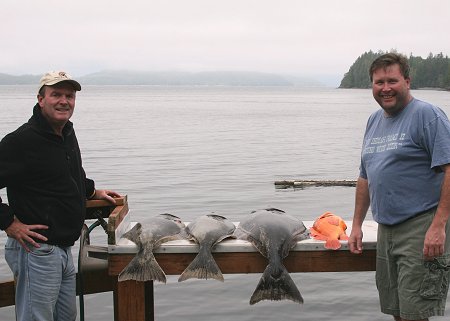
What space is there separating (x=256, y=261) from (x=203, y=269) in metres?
0.47

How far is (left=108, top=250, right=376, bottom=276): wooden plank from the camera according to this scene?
4.98 metres

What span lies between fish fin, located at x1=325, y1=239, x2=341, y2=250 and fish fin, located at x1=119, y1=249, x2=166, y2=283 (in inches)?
52.6

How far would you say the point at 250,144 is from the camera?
115 feet

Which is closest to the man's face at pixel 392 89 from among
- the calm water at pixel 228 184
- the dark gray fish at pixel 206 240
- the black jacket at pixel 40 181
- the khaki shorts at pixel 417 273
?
the khaki shorts at pixel 417 273

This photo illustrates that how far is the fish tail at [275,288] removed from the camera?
468 cm

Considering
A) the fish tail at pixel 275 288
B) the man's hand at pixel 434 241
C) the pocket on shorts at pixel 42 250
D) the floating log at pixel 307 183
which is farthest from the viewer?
the floating log at pixel 307 183

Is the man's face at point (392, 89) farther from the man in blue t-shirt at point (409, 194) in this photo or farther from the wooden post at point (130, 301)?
the wooden post at point (130, 301)

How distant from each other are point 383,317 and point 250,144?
26460 millimetres

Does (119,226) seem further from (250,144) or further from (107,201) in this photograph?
(250,144)

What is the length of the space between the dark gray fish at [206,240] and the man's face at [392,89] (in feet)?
5.46

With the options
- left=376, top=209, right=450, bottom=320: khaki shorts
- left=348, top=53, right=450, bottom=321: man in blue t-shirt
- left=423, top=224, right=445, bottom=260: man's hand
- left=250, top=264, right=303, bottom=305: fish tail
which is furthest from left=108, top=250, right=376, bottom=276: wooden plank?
left=423, top=224, right=445, bottom=260: man's hand

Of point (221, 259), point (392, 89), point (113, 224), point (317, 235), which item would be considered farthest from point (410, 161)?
point (113, 224)

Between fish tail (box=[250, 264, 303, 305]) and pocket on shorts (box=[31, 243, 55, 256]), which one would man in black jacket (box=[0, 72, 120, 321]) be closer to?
pocket on shorts (box=[31, 243, 55, 256])

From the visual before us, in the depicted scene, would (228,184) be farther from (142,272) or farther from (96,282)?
(142,272)
